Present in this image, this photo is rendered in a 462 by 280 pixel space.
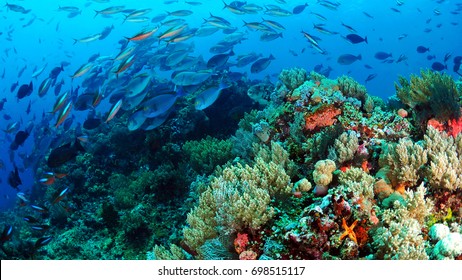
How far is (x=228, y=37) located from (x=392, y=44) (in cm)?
10009

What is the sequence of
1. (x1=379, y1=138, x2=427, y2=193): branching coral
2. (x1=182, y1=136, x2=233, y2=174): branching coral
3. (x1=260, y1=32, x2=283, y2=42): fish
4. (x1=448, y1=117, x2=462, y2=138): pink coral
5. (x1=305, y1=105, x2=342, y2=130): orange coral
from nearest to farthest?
(x1=379, y1=138, x2=427, y2=193): branching coral → (x1=448, y1=117, x2=462, y2=138): pink coral → (x1=305, y1=105, x2=342, y2=130): orange coral → (x1=182, y1=136, x2=233, y2=174): branching coral → (x1=260, y1=32, x2=283, y2=42): fish

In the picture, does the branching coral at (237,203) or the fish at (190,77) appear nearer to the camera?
the branching coral at (237,203)

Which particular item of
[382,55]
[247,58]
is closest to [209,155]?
[247,58]

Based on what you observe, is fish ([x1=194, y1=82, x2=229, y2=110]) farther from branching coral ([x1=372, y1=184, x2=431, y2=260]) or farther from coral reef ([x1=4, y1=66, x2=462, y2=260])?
branching coral ([x1=372, y1=184, x2=431, y2=260])

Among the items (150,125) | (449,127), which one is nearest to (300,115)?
(449,127)

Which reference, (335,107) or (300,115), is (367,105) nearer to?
(335,107)

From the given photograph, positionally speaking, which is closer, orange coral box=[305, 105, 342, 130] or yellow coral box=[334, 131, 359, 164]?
yellow coral box=[334, 131, 359, 164]

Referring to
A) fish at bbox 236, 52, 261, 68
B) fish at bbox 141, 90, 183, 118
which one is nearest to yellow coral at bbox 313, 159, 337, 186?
fish at bbox 141, 90, 183, 118

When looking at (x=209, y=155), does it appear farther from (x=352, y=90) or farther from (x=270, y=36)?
(x=270, y=36)

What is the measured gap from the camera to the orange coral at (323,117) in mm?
5066

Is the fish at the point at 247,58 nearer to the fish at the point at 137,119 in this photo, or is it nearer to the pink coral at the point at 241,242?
the fish at the point at 137,119

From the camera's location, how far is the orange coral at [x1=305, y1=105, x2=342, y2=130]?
5066mm

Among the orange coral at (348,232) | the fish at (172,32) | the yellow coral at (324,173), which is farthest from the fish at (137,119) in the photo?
the orange coral at (348,232)

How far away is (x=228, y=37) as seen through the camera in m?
12.5
